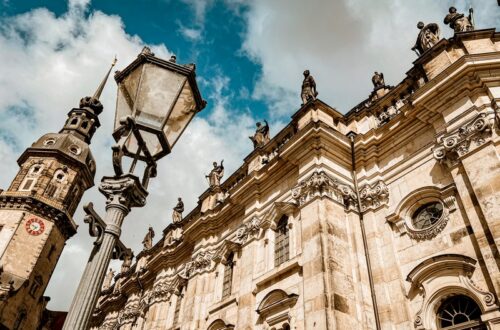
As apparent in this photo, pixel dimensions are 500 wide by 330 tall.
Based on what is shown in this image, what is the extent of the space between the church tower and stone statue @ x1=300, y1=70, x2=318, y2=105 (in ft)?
104

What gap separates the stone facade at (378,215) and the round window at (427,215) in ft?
0.12

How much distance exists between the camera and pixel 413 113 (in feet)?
45.6

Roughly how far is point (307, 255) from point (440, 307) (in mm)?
3974

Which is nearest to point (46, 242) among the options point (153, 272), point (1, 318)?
point (1, 318)

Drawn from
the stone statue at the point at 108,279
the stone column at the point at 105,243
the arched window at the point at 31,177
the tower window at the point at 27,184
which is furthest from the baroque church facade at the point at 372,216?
the arched window at the point at 31,177

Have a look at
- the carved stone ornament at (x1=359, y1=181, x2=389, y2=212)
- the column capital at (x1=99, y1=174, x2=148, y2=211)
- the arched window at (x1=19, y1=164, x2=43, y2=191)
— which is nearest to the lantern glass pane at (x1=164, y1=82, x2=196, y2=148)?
the column capital at (x1=99, y1=174, x2=148, y2=211)

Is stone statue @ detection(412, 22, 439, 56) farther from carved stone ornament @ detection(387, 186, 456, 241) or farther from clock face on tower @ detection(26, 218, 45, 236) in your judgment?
clock face on tower @ detection(26, 218, 45, 236)

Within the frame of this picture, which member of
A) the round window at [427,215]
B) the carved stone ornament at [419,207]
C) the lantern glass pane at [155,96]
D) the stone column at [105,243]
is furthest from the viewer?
the round window at [427,215]

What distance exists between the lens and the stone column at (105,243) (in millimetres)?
3930

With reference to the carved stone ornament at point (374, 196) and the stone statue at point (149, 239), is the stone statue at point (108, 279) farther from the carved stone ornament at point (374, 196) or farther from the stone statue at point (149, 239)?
the carved stone ornament at point (374, 196)

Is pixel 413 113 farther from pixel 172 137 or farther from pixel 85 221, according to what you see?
pixel 85 221

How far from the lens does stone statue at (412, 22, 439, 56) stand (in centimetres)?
1516

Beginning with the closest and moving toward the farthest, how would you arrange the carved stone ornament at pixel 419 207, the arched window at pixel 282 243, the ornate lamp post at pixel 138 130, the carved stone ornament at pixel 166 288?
1. the ornate lamp post at pixel 138 130
2. the carved stone ornament at pixel 419 207
3. the arched window at pixel 282 243
4. the carved stone ornament at pixel 166 288

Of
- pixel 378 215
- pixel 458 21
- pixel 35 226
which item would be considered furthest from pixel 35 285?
pixel 458 21
